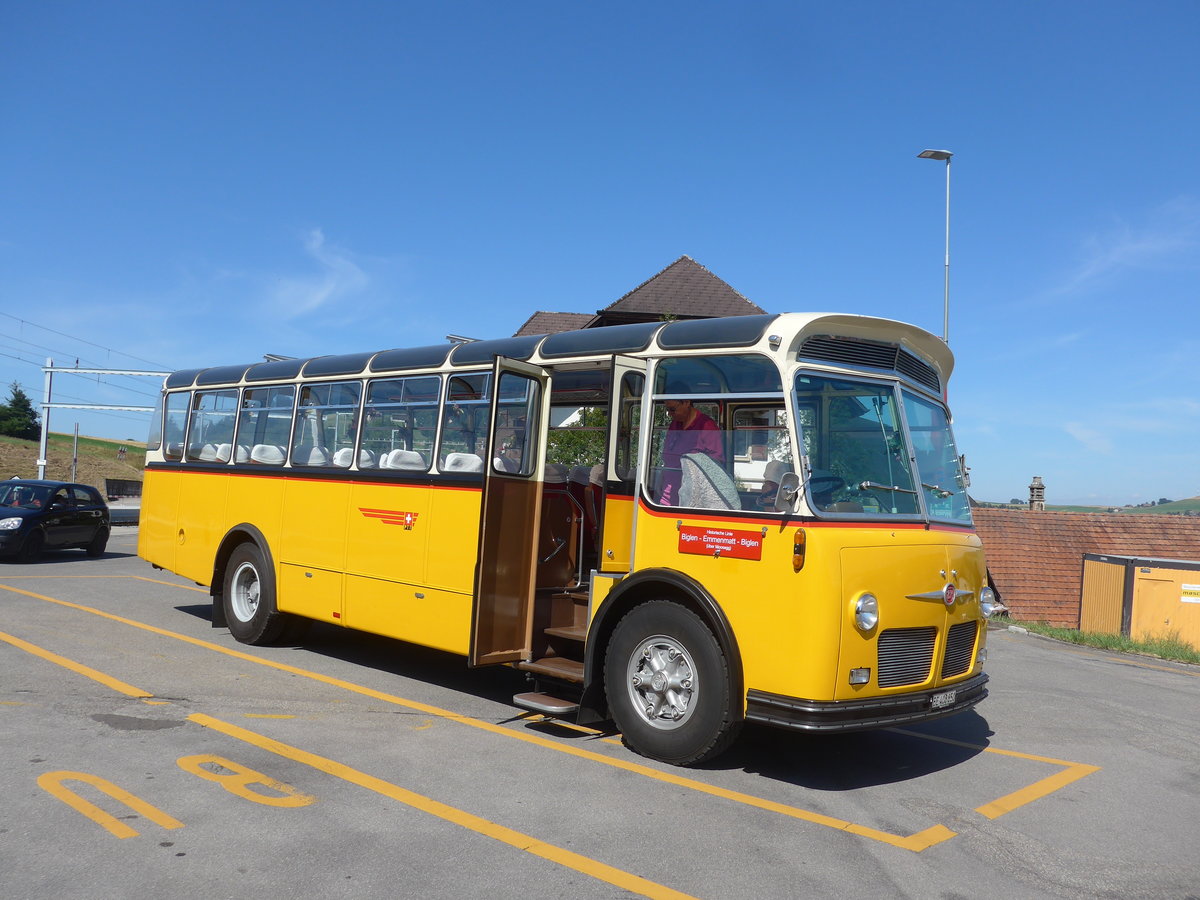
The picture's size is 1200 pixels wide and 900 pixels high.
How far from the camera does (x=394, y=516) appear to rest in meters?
8.41

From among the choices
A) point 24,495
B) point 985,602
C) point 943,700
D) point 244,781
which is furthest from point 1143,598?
point 24,495

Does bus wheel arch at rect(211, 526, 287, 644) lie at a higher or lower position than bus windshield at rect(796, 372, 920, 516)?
lower

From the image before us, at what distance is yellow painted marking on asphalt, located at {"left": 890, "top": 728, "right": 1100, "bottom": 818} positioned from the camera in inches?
225

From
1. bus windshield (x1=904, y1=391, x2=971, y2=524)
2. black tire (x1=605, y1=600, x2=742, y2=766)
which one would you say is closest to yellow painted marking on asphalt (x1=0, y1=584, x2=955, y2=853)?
black tire (x1=605, y1=600, x2=742, y2=766)

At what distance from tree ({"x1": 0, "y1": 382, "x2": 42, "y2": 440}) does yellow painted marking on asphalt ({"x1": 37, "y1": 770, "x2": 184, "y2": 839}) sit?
8796 cm

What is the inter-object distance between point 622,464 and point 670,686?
65.8 inches

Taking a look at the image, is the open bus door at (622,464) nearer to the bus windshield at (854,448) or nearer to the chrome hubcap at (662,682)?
the chrome hubcap at (662,682)

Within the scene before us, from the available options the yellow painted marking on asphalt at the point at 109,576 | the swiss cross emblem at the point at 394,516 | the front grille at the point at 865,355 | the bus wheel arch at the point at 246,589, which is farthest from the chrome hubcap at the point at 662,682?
the yellow painted marking on asphalt at the point at 109,576

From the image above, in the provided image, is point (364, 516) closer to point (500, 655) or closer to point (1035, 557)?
point (500, 655)

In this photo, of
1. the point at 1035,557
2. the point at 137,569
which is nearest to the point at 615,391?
the point at 137,569

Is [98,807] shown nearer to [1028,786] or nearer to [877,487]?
[877,487]

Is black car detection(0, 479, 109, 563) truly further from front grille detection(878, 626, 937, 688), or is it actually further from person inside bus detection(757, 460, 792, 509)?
front grille detection(878, 626, 937, 688)

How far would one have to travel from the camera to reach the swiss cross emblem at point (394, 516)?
8.22 meters

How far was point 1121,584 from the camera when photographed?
17.2 meters
